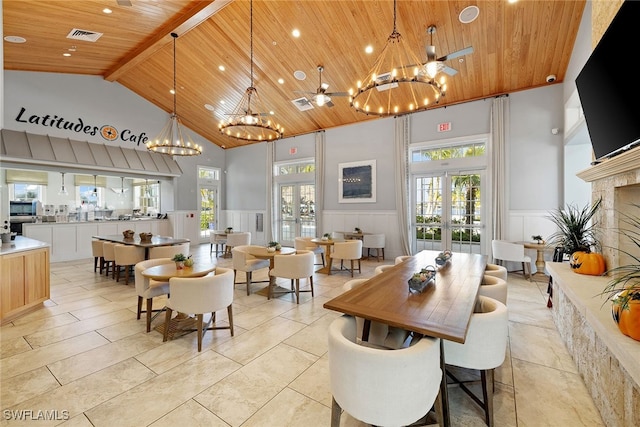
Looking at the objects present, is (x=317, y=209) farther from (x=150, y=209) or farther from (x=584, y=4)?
(x=584, y=4)

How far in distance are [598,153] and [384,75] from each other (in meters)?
4.05

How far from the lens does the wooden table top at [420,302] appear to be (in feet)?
5.27

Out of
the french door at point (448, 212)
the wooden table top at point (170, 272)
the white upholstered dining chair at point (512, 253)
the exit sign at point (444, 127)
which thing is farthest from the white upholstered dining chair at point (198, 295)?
the exit sign at point (444, 127)

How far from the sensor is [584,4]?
13.3 ft

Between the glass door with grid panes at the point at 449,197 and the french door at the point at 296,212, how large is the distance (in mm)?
3428

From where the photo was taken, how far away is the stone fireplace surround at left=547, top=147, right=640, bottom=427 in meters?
1.62

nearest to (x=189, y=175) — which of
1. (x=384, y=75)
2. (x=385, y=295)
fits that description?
(x=384, y=75)

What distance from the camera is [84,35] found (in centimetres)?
582

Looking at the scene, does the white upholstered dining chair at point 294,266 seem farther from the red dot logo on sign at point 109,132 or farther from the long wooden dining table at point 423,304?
the red dot logo on sign at point 109,132

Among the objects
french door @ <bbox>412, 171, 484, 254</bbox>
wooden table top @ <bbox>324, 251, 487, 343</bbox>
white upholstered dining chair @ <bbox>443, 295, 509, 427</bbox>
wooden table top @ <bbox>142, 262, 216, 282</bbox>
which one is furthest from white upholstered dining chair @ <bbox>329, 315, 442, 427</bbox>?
french door @ <bbox>412, 171, 484, 254</bbox>

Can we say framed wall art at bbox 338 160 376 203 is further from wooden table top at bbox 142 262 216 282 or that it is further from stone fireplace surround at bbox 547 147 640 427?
wooden table top at bbox 142 262 216 282

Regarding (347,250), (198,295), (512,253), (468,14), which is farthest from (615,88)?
(347,250)

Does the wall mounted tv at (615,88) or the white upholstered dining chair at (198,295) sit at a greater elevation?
the wall mounted tv at (615,88)

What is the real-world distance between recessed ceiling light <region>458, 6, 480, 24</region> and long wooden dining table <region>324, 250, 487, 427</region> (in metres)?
4.09
